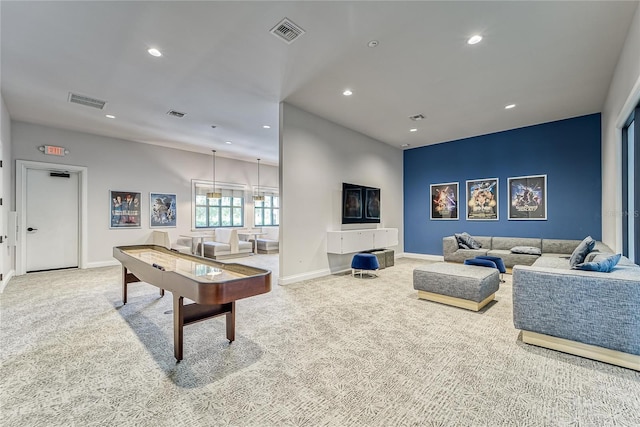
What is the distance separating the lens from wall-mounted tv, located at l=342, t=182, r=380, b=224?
6.21 metres

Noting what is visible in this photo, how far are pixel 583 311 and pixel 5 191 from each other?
27.3 feet

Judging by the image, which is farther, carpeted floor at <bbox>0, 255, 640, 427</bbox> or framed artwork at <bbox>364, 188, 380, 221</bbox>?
framed artwork at <bbox>364, 188, 380, 221</bbox>

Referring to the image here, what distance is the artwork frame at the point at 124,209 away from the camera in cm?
689

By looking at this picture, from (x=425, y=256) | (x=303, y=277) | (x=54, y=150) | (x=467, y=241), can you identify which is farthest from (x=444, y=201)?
(x=54, y=150)

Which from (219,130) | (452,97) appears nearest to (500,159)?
(452,97)

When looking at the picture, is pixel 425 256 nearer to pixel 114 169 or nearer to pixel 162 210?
pixel 162 210

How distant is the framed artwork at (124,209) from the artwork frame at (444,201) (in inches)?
310

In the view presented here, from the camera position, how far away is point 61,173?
6352 millimetres

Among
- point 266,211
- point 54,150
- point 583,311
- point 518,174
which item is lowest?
point 583,311

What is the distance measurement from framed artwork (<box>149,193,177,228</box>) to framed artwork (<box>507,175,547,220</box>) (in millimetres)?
8748

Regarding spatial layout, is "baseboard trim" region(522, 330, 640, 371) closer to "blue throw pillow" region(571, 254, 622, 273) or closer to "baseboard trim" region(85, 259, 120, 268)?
"blue throw pillow" region(571, 254, 622, 273)

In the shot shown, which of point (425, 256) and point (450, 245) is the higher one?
point (450, 245)

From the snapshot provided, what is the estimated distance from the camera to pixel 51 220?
623 centimetres

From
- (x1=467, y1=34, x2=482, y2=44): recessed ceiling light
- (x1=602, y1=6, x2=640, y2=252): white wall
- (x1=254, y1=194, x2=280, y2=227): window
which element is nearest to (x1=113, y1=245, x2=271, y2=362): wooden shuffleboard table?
(x1=467, y1=34, x2=482, y2=44): recessed ceiling light
